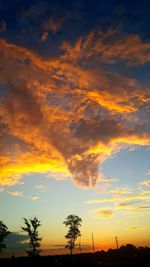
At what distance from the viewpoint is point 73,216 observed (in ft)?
289

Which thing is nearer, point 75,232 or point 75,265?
point 75,265

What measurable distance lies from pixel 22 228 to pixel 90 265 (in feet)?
101

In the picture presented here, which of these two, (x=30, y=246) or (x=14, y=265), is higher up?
(x=30, y=246)

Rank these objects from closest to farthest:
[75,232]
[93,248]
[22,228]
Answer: [22,228] < [75,232] < [93,248]

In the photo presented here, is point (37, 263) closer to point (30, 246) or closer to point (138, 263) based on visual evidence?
point (138, 263)

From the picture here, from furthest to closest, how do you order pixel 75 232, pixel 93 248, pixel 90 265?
pixel 93 248 < pixel 75 232 < pixel 90 265

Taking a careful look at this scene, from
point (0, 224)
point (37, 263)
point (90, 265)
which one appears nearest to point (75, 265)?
point (90, 265)

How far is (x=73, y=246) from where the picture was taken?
8681 cm

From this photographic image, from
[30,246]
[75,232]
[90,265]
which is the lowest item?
[90,265]

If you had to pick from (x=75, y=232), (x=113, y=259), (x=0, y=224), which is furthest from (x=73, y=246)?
(x=113, y=259)

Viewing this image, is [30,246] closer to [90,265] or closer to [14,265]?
[14,265]

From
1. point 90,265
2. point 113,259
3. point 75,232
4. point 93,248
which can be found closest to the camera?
point 90,265

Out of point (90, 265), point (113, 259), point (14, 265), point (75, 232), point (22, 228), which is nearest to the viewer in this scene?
point (90, 265)

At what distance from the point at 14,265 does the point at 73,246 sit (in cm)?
3852
